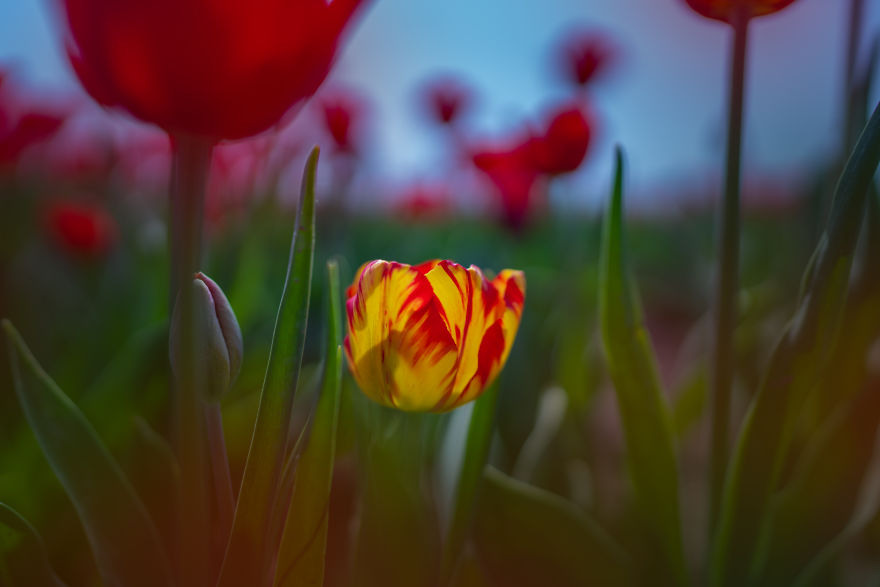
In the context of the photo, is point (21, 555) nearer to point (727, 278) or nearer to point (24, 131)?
point (727, 278)

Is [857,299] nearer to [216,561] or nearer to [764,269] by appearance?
[216,561]

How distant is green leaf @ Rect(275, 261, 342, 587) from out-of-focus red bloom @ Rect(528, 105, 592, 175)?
1.89 ft

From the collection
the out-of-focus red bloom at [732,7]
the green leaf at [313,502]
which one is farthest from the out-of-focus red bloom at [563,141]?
the green leaf at [313,502]

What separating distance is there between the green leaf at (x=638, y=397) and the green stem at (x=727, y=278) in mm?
25

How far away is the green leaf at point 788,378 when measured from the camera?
10.8 inches

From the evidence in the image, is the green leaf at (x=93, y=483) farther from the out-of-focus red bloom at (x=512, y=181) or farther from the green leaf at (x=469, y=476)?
the out-of-focus red bloom at (x=512, y=181)

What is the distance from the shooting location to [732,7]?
0.96 ft

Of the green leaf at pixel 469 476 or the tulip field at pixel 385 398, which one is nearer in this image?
the tulip field at pixel 385 398

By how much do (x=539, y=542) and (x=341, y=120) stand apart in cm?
78

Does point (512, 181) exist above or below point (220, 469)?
above

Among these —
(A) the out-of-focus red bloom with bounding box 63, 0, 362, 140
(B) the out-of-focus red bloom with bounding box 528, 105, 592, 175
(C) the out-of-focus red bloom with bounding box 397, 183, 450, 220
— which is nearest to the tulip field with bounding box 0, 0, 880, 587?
(A) the out-of-focus red bloom with bounding box 63, 0, 362, 140

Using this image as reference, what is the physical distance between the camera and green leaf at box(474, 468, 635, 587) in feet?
1.19

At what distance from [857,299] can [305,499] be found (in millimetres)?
381

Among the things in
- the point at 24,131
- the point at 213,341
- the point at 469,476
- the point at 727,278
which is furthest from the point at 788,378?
the point at 24,131
